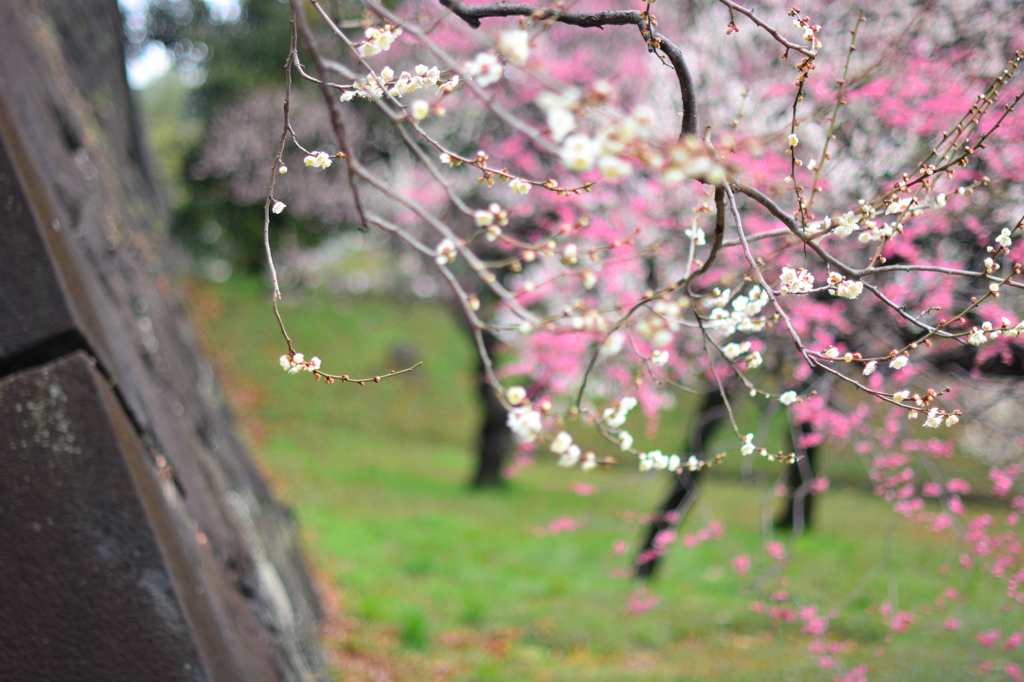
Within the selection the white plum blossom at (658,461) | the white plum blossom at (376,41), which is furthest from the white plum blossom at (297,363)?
the white plum blossom at (658,461)

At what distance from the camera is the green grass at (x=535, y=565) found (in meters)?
4.88

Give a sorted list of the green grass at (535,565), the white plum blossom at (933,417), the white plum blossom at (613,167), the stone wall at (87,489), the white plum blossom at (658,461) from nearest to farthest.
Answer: the white plum blossom at (613,167)
the white plum blossom at (933,417)
the stone wall at (87,489)
the white plum blossom at (658,461)
the green grass at (535,565)

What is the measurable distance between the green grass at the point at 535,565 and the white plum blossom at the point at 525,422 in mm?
2987

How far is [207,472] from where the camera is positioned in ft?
13.7

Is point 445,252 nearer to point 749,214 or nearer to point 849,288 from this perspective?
point 849,288

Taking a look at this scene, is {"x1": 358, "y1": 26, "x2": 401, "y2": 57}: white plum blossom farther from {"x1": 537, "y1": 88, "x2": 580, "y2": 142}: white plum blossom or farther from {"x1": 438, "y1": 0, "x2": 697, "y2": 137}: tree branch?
{"x1": 537, "y1": 88, "x2": 580, "y2": 142}: white plum blossom

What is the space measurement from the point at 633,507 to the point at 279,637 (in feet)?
27.7

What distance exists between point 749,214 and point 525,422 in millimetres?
5027

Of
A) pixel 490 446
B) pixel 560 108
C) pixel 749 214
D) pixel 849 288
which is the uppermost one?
pixel 749 214

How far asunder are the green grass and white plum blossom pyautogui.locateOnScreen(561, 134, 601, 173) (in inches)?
140

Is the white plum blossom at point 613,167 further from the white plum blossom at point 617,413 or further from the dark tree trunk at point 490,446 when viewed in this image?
the dark tree trunk at point 490,446

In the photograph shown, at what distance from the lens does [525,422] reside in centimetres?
157

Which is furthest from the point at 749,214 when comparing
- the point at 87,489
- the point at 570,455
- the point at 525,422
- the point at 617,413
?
the point at 87,489

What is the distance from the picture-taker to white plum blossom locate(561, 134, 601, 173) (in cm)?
114
